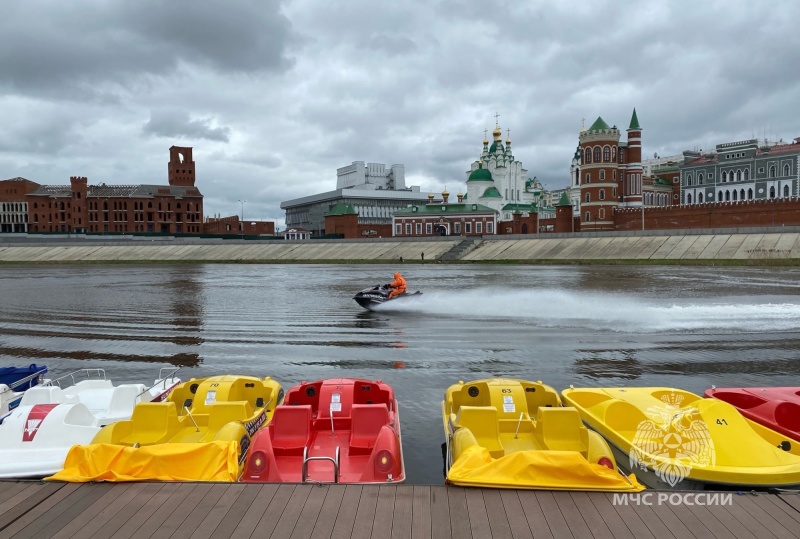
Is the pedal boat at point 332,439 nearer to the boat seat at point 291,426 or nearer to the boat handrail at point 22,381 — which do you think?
the boat seat at point 291,426

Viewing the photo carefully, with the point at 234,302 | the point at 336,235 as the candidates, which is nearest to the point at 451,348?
the point at 234,302

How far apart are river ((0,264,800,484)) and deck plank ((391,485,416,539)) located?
86.5 inches

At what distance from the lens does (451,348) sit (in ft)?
59.1

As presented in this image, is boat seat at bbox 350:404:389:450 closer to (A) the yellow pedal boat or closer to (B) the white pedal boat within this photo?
(A) the yellow pedal boat

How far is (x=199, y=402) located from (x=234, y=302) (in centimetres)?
2175

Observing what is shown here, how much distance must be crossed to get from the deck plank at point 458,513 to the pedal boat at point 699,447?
9.84ft

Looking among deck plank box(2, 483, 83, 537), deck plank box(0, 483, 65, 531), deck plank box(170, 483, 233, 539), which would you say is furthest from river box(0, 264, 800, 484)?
deck plank box(0, 483, 65, 531)

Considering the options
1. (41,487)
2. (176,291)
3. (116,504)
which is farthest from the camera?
(176,291)

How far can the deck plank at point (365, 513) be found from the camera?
5.86 metres

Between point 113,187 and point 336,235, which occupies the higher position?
point 113,187

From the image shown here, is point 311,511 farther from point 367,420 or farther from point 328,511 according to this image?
point 367,420

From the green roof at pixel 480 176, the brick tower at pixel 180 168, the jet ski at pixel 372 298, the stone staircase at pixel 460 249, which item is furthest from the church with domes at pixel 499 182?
the jet ski at pixel 372 298

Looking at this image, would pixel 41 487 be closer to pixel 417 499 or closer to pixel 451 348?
pixel 417 499

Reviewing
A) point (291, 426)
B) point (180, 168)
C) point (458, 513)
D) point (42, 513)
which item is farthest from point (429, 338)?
point (180, 168)
